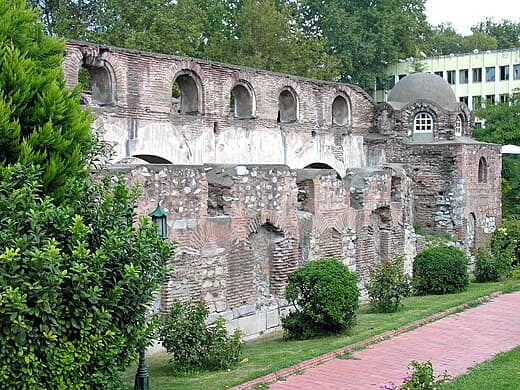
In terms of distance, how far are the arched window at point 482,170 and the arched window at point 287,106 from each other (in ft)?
20.7

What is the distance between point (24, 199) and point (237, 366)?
4.35 metres

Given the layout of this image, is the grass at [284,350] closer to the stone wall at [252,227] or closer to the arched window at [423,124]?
the stone wall at [252,227]

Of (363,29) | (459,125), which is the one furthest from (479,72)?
(459,125)

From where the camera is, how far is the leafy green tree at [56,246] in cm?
598

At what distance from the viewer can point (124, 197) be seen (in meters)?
7.02

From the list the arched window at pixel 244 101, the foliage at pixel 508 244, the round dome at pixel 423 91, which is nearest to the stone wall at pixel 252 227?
the foliage at pixel 508 244

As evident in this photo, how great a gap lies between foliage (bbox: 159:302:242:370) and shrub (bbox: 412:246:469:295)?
7.37m

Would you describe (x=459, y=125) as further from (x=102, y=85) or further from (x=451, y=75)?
(x=451, y=75)

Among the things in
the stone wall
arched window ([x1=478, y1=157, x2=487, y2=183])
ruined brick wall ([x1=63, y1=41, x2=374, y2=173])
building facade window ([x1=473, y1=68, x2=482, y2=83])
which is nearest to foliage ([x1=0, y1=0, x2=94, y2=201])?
the stone wall

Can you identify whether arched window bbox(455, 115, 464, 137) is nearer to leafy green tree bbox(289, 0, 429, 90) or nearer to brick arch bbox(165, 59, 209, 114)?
brick arch bbox(165, 59, 209, 114)

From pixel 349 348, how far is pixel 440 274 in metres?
6.38

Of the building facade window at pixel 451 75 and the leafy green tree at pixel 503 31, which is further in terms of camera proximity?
the leafy green tree at pixel 503 31

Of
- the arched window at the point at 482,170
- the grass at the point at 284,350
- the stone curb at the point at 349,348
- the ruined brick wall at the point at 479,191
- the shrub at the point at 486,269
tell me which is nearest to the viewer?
the stone curb at the point at 349,348

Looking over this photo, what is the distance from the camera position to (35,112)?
7.18m
